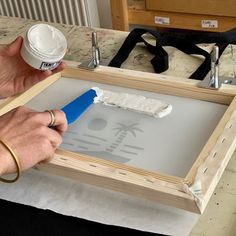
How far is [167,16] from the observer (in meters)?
1.87

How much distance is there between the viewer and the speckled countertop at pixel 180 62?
2.19ft

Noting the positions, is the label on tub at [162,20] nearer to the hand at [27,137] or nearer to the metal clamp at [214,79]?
the metal clamp at [214,79]

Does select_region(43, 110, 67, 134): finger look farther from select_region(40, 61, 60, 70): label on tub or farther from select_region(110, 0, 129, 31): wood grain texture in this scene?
select_region(110, 0, 129, 31): wood grain texture

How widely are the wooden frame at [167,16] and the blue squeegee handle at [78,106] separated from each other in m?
1.05

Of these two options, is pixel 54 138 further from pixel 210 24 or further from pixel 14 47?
pixel 210 24

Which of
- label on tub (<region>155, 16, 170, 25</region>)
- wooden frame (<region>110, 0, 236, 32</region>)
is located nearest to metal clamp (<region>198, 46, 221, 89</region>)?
wooden frame (<region>110, 0, 236, 32</region>)

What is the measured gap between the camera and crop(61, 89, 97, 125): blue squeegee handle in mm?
788

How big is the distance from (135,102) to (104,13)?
5.26 ft

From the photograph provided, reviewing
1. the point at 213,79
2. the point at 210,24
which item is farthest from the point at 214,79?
the point at 210,24

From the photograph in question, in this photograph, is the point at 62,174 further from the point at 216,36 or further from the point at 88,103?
the point at 216,36

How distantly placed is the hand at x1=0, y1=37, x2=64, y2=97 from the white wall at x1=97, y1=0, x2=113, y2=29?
1.49 m

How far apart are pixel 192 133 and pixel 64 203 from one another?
0.22m

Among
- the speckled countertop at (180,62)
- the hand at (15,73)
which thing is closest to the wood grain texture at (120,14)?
the speckled countertop at (180,62)

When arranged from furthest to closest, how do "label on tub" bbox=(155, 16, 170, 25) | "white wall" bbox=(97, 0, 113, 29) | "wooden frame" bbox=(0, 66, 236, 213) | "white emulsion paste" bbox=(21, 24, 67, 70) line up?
"white wall" bbox=(97, 0, 113, 29) → "label on tub" bbox=(155, 16, 170, 25) → "white emulsion paste" bbox=(21, 24, 67, 70) → "wooden frame" bbox=(0, 66, 236, 213)
